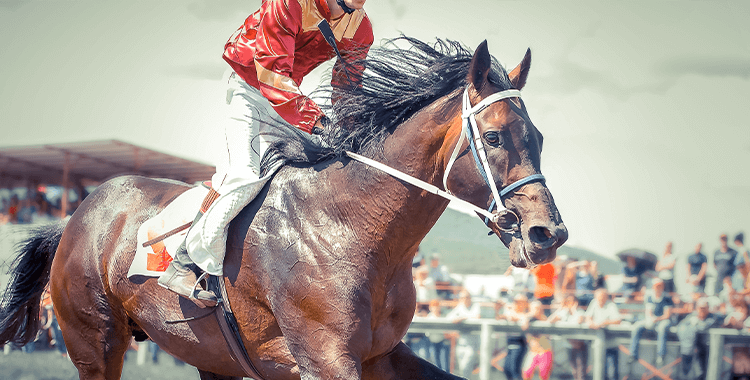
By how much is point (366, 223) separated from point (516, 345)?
6299 mm

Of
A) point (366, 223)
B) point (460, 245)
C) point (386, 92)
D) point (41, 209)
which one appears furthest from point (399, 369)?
point (460, 245)

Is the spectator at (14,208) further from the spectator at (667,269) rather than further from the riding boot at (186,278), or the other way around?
the riding boot at (186,278)

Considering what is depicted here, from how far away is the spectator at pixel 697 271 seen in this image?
8961 millimetres

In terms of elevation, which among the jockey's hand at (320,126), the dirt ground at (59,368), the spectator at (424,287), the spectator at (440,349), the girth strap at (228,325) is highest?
the jockey's hand at (320,126)

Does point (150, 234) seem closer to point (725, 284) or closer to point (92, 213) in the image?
point (92, 213)

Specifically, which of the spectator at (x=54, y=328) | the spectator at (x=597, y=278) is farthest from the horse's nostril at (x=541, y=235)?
the spectator at (x=54, y=328)

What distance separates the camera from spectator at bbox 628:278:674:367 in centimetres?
820

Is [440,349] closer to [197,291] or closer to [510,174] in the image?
[197,291]

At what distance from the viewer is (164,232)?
3504mm

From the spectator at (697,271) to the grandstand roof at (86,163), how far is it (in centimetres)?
1253

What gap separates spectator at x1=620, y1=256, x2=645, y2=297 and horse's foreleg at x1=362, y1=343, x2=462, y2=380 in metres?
6.74

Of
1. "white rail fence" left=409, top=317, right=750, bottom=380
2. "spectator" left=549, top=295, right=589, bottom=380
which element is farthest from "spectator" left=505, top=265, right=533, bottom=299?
"white rail fence" left=409, top=317, right=750, bottom=380

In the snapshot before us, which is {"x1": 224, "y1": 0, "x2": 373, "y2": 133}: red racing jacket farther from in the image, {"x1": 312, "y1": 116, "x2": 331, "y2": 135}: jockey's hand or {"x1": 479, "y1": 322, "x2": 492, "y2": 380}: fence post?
{"x1": 479, "y1": 322, "x2": 492, "y2": 380}: fence post

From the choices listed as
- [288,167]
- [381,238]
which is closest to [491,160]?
[381,238]
